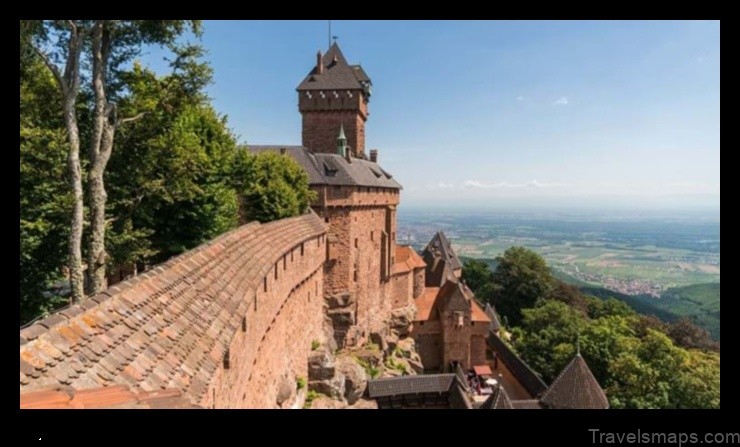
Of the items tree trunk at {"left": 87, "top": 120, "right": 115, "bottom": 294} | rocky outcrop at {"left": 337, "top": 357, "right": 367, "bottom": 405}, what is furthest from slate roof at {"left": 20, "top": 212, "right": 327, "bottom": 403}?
rocky outcrop at {"left": 337, "top": 357, "right": 367, "bottom": 405}

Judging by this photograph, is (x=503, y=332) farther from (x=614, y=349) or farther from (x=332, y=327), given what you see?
(x=332, y=327)

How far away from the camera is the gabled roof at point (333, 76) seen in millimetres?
25141

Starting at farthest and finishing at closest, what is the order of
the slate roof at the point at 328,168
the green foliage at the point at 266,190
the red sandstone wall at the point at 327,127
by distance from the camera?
the red sandstone wall at the point at 327,127 → the slate roof at the point at 328,168 → the green foliage at the point at 266,190

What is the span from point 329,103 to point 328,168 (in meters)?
6.90

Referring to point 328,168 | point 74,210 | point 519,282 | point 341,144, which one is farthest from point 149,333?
point 519,282

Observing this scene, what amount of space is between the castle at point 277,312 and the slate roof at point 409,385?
0.85 ft

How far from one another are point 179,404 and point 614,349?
1147 inches

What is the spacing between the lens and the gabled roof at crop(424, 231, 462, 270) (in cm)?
4052

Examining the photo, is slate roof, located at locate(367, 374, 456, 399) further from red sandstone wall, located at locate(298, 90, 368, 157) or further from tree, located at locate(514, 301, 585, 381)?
red sandstone wall, located at locate(298, 90, 368, 157)

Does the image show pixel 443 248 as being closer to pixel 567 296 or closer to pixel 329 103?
pixel 567 296

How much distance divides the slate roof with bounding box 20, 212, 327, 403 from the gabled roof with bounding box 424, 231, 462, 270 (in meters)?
35.3

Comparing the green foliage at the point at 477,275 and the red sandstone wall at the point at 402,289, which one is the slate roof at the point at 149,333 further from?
the green foliage at the point at 477,275

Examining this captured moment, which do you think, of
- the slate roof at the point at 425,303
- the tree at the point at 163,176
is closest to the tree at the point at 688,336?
the slate roof at the point at 425,303
